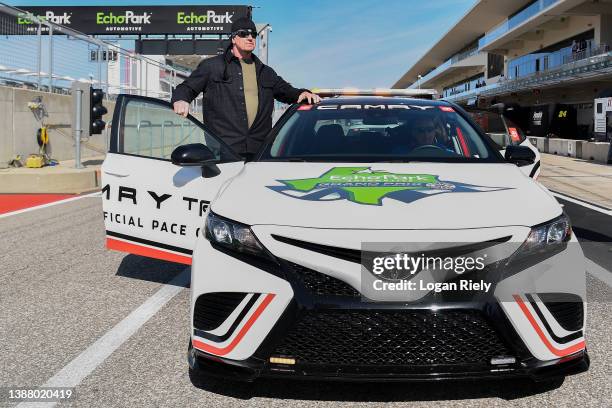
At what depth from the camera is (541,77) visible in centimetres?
4462

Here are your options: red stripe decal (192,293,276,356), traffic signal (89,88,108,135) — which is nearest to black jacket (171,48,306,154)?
red stripe decal (192,293,276,356)

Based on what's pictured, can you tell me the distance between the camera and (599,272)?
5160 mm

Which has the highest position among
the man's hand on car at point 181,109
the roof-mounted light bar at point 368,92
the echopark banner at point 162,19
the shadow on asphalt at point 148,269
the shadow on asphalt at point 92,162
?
the echopark banner at point 162,19

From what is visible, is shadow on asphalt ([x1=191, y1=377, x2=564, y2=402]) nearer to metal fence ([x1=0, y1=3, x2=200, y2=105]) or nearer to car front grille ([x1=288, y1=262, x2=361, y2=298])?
car front grille ([x1=288, y1=262, x2=361, y2=298])

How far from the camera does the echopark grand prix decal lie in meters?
2.69

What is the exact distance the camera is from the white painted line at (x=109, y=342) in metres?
2.90

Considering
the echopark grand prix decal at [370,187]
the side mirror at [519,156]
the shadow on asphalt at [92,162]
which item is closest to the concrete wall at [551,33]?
the shadow on asphalt at [92,162]

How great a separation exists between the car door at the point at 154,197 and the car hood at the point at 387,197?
72 cm

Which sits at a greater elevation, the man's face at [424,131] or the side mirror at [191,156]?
the man's face at [424,131]

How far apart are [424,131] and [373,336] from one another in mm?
1934

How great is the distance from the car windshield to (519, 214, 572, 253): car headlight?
93cm

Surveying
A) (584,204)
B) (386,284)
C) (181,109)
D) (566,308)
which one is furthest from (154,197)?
(584,204)

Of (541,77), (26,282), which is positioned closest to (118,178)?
(26,282)

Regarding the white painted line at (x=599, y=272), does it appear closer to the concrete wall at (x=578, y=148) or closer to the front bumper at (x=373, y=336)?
the front bumper at (x=373, y=336)
